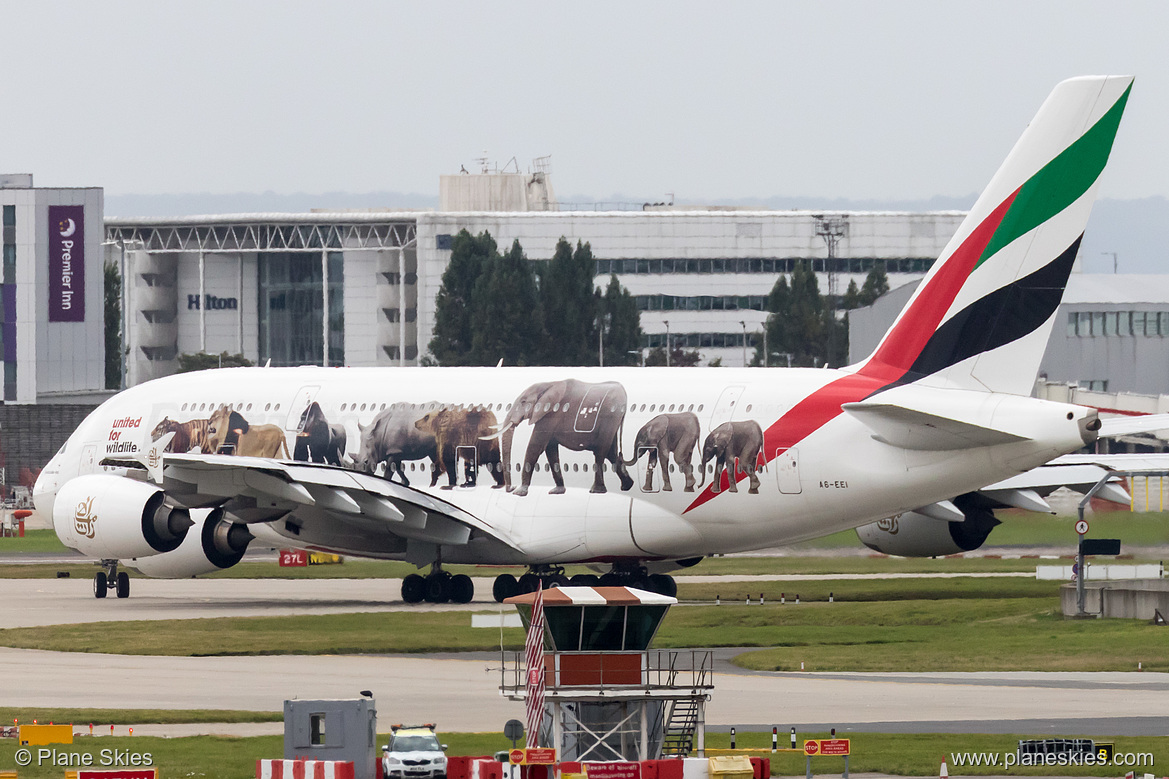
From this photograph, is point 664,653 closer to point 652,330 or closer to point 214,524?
point 214,524

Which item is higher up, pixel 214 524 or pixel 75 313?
pixel 75 313

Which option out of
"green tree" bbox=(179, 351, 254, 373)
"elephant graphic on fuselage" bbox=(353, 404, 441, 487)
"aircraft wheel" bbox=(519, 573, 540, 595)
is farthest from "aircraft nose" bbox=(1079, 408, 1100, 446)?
"green tree" bbox=(179, 351, 254, 373)

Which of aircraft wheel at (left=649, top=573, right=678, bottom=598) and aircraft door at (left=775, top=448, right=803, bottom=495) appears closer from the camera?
aircraft door at (left=775, top=448, right=803, bottom=495)

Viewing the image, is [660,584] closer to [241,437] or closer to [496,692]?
[241,437]

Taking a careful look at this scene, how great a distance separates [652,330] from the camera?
15300 cm

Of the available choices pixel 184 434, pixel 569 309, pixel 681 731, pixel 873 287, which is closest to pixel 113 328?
pixel 569 309

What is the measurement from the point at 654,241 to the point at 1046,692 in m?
122

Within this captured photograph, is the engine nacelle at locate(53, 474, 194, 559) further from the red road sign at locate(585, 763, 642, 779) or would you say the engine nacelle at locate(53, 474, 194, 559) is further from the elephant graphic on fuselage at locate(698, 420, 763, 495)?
the red road sign at locate(585, 763, 642, 779)

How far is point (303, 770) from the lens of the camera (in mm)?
22828

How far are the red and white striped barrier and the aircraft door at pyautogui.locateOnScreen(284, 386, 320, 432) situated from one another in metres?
26.6

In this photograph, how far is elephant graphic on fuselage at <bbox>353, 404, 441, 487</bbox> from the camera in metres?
47.7

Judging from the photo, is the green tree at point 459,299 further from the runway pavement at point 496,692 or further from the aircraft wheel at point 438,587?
the runway pavement at point 496,692

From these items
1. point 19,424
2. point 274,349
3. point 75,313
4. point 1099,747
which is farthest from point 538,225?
point 1099,747

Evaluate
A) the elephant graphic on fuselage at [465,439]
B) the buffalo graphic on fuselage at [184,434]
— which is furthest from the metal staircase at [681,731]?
the buffalo graphic on fuselage at [184,434]
